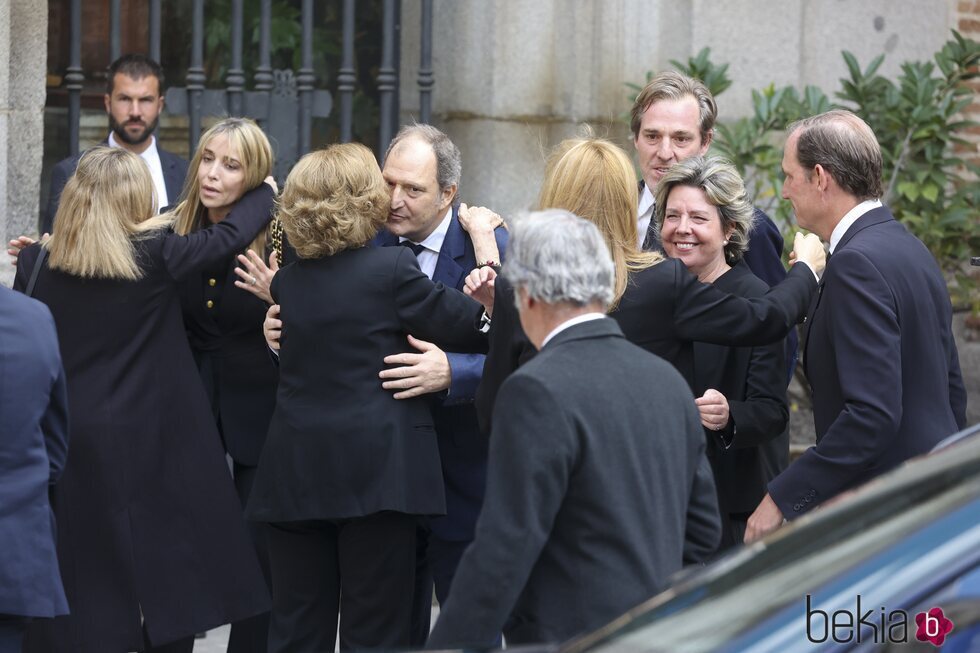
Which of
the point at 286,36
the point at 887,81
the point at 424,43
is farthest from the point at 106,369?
the point at 887,81

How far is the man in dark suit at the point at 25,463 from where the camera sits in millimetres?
3893

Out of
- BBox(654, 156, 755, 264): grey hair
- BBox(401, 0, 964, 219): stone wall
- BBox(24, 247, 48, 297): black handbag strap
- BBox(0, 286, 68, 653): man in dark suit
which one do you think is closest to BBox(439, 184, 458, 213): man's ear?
BBox(654, 156, 755, 264): grey hair

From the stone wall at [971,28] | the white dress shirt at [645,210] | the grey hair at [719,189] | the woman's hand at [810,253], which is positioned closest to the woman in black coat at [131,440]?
the white dress shirt at [645,210]

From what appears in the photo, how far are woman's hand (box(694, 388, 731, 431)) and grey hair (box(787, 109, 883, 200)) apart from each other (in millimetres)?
673

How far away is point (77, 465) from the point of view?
4797 millimetres

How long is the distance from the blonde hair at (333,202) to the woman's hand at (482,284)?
0.32 m

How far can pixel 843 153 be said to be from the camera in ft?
13.7

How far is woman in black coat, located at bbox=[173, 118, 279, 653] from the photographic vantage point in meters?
5.18

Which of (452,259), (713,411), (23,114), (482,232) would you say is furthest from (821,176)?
(23,114)

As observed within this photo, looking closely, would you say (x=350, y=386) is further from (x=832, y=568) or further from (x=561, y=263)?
(x=832, y=568)

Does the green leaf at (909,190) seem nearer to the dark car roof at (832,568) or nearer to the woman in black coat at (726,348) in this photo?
the woman in black coat at (726,348)

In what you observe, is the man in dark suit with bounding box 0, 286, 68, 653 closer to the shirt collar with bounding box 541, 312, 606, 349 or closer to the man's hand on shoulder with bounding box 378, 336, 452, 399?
the man's hand on shoulder with bounding box 378, 336, 452, 399

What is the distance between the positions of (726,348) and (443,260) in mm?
941

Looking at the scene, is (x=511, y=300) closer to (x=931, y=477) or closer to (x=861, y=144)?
(x=861, y=144)
